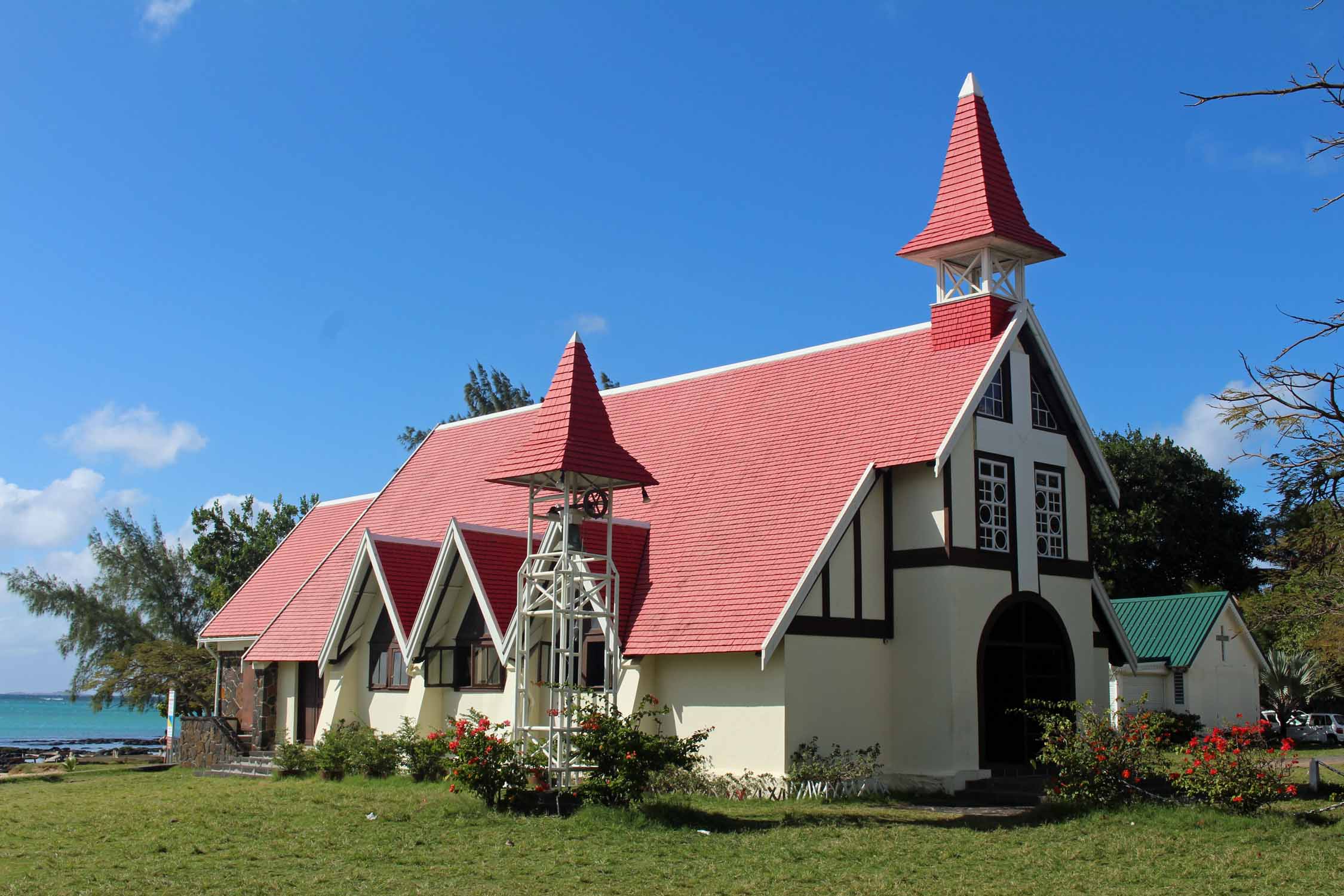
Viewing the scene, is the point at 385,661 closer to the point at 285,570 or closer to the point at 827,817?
the point at 285,570

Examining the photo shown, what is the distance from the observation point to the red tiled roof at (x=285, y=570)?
35.1 metres

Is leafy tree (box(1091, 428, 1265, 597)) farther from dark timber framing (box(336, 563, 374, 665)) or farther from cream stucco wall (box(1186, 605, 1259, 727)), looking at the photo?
dark timber framing (box(336, 563, 374, 665))

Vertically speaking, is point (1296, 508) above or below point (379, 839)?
above

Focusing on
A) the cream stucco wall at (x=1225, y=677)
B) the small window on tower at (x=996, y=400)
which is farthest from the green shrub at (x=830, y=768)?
the cream stucco wall at (x=1225, y=677)

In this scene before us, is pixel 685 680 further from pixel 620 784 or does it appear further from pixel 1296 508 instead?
pixel 1296 508

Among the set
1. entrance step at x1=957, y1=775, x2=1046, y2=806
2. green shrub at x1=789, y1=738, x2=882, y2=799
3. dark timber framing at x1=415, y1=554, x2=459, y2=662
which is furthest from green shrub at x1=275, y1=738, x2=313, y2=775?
entrance step at x1=957, y1=775, x2=1046, y2=806

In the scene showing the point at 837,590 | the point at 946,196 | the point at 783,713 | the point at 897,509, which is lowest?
the point at 783,713

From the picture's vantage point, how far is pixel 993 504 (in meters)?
24.4

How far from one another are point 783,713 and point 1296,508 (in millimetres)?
8356

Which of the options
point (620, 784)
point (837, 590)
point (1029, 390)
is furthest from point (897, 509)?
point (620, 784)

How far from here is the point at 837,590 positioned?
2289 centimetres

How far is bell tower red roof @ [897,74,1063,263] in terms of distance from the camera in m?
25.5

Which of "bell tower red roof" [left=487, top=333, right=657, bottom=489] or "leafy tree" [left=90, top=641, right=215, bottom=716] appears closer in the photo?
"bell tower red roof" [left=487, top=333, right=657, bottom=489]

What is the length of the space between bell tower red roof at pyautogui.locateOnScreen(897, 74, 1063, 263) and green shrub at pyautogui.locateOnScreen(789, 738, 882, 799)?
9740 millimetres
